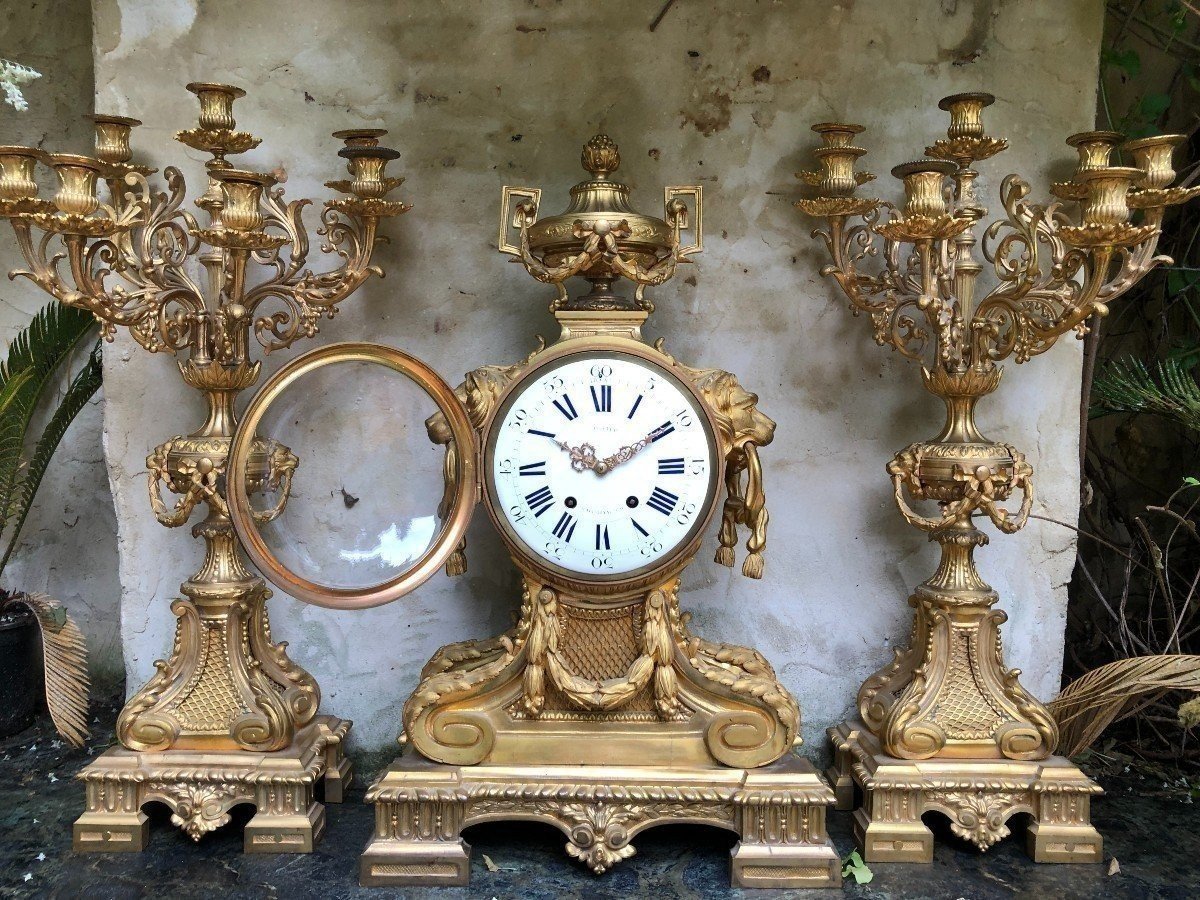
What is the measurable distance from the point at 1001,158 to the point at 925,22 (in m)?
0.34

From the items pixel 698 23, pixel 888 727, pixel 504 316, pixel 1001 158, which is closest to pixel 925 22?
pixel 1001 158

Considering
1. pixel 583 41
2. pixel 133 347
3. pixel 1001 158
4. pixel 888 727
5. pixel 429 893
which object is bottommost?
pixel 429 893

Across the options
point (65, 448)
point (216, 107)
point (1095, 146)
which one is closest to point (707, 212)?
point (1095, 146)

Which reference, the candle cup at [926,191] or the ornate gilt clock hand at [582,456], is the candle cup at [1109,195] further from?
the ornate gilt clock hand at [582,456]

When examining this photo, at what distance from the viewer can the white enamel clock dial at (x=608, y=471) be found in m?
1.71

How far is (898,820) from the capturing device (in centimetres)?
176

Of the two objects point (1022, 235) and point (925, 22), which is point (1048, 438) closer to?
point (1022, 235)

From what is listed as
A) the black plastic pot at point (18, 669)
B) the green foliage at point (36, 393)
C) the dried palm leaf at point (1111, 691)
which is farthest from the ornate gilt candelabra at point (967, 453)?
the black plastic pot at point (18, 669)

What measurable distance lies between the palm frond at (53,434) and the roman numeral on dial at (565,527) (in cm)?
137

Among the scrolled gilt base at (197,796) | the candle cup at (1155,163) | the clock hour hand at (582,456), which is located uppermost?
the candle cup at (1155,163)

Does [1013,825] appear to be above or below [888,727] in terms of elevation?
below

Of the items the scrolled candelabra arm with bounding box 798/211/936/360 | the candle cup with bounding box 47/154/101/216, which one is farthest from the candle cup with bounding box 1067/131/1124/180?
the candle cup with bounding box 47/154/101/216

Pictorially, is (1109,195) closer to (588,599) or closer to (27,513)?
(588,599)

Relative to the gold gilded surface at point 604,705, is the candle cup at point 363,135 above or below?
above
